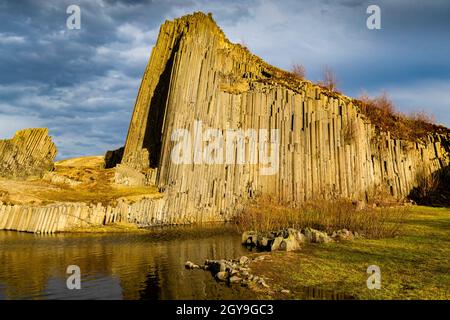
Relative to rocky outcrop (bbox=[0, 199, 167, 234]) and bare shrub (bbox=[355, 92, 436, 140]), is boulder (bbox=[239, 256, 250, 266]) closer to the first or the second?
rocky outcrop (bbox=[0, 199, 167, 234])

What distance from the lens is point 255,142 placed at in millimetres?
35250

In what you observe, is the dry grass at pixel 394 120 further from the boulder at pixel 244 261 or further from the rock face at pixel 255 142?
the boulder at pixel 244 261

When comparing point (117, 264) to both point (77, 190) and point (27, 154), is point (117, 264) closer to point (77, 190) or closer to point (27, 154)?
point (77, 190)

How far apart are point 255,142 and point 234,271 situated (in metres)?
23.2

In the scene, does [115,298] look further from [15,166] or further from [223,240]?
[15,166]

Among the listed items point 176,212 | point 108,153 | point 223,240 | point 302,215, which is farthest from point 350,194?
point 108,153

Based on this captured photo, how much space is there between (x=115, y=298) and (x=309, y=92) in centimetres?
3198

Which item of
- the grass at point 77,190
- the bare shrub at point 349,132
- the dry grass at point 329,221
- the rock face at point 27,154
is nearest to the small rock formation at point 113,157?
the rock face at point 27,154

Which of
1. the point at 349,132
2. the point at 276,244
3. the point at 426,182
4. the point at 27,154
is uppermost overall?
the point at 349,132

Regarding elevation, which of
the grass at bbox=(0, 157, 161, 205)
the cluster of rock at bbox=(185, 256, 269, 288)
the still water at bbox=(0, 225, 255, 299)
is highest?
the grass at bbox=(0, 157, 161, 205)

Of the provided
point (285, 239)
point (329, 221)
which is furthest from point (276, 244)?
point (329, 221)

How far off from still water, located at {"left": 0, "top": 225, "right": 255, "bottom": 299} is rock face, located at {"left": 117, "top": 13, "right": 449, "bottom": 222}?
8.23 m

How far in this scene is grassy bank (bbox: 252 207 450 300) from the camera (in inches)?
413

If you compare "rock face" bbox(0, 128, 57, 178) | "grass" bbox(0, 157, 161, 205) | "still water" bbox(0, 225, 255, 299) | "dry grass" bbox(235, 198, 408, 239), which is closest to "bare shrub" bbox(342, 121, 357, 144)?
"dry grass" bbox(235, 198, 408, 239)
